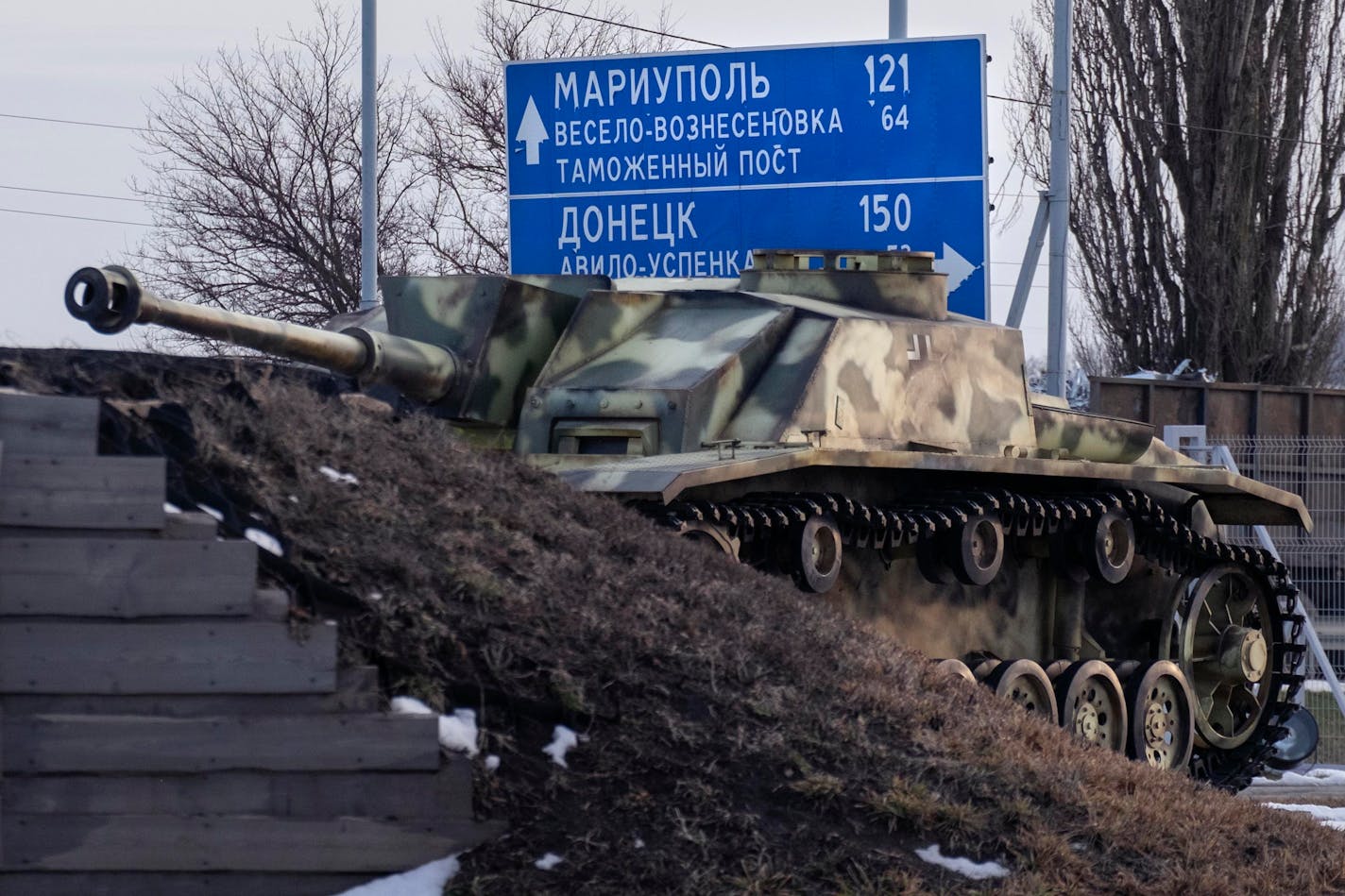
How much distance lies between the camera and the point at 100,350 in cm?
651

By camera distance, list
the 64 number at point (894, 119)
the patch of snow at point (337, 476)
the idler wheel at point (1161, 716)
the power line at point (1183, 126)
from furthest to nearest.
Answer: the power line at point (1183, 126) → the 64 number at point (894, 119) → the idler wheel at point (1161, 716) → the patch of snow at point (337, 476)

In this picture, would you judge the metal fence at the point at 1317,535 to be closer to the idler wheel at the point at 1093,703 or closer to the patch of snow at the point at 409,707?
the idler wheel at the point at 1093,703

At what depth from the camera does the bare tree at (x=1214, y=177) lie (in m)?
26.6

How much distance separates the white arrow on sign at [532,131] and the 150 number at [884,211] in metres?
2.52

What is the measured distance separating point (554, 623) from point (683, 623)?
1.77 ft

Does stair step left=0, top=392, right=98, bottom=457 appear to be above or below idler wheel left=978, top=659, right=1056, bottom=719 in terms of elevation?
above

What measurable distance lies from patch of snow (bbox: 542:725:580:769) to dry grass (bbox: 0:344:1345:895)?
28 mm

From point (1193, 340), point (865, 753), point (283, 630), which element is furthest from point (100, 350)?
point (1193, 340)

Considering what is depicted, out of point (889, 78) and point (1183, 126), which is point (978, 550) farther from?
point (1183, 126)

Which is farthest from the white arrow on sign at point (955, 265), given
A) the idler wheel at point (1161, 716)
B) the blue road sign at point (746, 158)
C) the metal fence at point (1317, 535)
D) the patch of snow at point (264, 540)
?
the patch of snow at point (264, 540)

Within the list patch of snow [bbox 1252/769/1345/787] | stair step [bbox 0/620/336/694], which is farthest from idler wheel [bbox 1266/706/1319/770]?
stair step [bbox 0/620/336/694]

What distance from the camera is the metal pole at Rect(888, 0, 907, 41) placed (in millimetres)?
14115

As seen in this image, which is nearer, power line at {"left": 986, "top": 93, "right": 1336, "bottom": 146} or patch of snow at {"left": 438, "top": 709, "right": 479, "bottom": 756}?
patch of snow at {"left": 438, "top": 709, "right": 479, "bottom": 756}

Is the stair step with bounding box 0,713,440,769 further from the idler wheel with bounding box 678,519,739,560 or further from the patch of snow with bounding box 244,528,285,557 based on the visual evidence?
the idler wheel with bounding box 678,519,739,560
